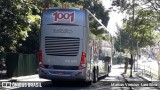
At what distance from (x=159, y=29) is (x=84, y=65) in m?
24.2

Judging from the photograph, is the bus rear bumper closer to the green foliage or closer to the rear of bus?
the rear of bus

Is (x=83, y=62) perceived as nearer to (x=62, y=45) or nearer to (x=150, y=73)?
(x=62, y=45)

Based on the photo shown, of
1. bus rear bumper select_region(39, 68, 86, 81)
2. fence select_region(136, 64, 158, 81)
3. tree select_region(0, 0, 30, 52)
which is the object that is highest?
tree select_region(0, 0, 30, 52)

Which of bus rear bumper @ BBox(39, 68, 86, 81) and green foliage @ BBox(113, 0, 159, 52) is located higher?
green foliage @ BBox(113, 0, 159, 52)

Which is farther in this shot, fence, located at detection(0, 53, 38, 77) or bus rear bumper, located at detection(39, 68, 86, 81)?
fence, located at detection(0, 53, 38, 77)

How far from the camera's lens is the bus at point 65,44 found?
1928 cm

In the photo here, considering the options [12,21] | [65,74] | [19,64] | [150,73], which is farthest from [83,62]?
[150,73]

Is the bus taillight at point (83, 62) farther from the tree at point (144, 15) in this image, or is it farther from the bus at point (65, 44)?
the tree at point (144, 15)

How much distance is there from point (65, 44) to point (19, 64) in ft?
36.3

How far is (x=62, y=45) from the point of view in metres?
19.5

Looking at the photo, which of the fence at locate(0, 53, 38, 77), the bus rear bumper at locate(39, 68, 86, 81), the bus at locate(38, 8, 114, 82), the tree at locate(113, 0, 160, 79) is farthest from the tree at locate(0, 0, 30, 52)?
the tree at locate(113, 0, 160, 79)

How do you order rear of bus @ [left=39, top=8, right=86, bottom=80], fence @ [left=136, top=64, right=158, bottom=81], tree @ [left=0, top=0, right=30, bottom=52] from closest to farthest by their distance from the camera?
rear of bus @ [left=39, top=8, right=86, bottom=80]
tree @ [left=0, top=0, right=30, bottom=52]
fence @ [left=136, top=64, right=158, bottom=81]

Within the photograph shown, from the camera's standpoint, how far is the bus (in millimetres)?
19281

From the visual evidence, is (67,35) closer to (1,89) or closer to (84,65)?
(84,65)
